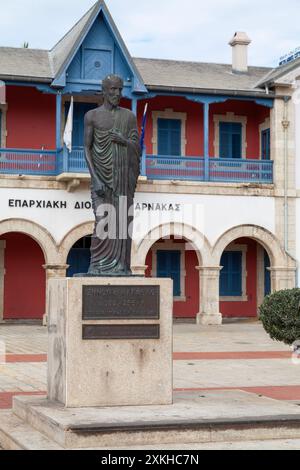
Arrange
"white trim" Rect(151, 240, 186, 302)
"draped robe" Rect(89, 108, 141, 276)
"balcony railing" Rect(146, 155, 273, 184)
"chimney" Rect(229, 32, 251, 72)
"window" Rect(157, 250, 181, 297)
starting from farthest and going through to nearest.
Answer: "chimney" Rect(229, 32, 251, 72) → "window" Rect(157, 250, 181, 297) → "white trim" Rect(151, 240, 186, 302) → "balcony railing" Rect(146, 155, 273, 184) → "draped robe" Rect(89, 108, 141, 276)

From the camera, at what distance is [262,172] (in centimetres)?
2717

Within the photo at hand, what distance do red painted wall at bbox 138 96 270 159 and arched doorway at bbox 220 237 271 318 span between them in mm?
3198

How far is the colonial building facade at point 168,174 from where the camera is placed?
986 inches

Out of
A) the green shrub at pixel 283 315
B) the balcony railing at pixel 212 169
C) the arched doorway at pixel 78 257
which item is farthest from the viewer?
the arched doorway at pixel 78 257

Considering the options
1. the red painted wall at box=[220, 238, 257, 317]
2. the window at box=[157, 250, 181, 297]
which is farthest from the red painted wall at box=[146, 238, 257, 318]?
the window at box=[157, 250, 181, 297]

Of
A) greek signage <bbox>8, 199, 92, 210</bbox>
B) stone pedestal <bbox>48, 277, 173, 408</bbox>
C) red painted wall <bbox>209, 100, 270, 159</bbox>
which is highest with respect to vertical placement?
red painted wall <bbox>209, 100, 270, 159</bbox>

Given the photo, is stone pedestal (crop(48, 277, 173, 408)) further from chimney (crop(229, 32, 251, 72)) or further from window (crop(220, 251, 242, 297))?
chimney (crop(229, 32, 251, 72))

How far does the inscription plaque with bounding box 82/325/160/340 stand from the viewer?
353 inches

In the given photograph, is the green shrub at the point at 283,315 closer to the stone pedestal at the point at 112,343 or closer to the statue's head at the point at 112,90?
the stone pedestal at the point at 112,343

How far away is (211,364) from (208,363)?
192 millimetres

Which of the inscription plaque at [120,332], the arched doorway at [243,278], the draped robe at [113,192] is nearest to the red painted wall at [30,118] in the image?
the arched doorway at [243,278]

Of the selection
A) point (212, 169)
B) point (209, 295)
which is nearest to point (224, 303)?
point (209, 295)

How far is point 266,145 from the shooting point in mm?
28656

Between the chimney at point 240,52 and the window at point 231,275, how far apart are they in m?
6.54
